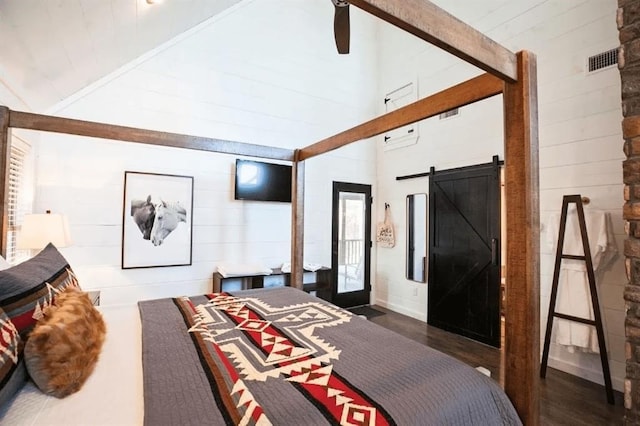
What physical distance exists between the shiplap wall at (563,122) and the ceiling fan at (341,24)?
88.3 inches

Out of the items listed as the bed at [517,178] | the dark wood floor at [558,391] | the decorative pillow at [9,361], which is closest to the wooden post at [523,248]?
the bed at [517,178]

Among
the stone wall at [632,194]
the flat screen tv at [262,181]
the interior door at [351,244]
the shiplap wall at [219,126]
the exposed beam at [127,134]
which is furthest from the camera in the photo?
the interior door at [351,244]

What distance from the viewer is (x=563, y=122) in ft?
9.82

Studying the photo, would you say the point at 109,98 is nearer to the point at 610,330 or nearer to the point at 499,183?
the point at 499,183

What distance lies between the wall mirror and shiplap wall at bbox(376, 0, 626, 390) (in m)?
0.50

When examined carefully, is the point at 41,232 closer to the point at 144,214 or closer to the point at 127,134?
the point at 127,134

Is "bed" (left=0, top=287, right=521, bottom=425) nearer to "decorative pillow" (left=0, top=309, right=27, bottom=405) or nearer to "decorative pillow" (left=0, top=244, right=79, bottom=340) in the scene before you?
"decorative pillow" (left=0, top=309, right=27, bottom=405)

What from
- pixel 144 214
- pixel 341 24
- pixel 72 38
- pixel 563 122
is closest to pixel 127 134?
pixel 72 38

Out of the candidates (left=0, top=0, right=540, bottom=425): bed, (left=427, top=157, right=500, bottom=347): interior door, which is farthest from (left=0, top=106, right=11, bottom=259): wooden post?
(left=427, top=157, right=500, bottom=347): interior door

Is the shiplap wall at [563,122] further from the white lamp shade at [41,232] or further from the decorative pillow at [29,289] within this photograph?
the white lamp shade at [41,232]

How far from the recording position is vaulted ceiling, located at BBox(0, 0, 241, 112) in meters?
1.79

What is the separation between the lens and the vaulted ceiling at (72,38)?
70.4 inches

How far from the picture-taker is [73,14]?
1905 millimetres

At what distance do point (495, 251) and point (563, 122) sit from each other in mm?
1446
